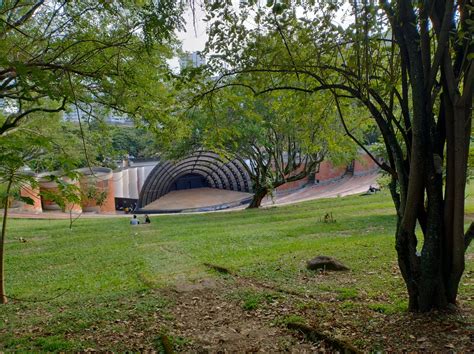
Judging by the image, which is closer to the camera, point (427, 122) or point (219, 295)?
point (427, 122)

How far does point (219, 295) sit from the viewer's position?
22.0ft

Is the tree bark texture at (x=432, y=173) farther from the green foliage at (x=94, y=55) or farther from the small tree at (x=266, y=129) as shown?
the green foliage at (x=94, y=55)

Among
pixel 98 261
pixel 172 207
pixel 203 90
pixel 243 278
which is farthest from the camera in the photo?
pixel 172 207

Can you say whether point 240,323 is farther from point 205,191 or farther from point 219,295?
point 205,191

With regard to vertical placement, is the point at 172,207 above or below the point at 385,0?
below

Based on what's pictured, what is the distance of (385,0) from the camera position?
4141 millimetres

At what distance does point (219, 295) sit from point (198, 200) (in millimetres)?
36291

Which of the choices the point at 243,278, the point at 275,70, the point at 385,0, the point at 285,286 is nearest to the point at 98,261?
the point at 243,278

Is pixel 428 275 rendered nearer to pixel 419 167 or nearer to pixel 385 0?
pixel 419 167

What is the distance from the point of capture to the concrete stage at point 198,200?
3759 centimetres

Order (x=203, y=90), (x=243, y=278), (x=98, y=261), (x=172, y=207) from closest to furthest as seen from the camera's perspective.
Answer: (x=203, y=90), (x=243, y=278), (x=98, y=261), (x=172, y=207)

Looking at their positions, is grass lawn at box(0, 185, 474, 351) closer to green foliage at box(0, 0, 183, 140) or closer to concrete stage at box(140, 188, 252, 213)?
green foliage at box(0, 0, 183, 140)

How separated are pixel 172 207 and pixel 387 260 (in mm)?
32337

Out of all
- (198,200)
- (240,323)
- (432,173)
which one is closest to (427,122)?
(432,173)
